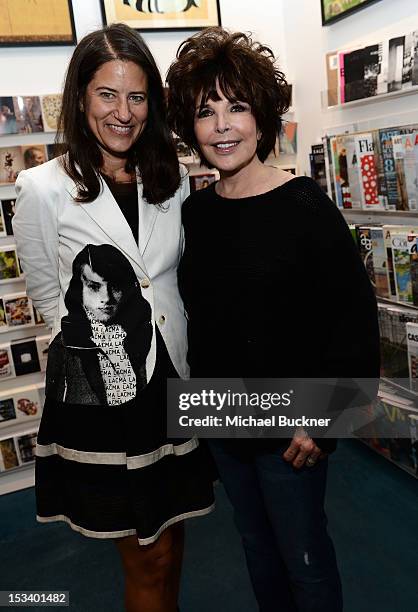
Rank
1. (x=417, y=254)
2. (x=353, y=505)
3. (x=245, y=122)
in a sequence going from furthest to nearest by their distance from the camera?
(x=353, y=505) < (x=417, y=254) < (x=245, y=122)

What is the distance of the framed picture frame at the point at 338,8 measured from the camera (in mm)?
2381

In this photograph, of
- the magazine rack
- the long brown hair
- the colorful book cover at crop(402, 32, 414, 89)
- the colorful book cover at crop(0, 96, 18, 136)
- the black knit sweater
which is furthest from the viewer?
the colorful book cover at crop(0, 96, 18, 136)

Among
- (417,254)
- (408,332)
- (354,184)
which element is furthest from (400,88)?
(408,332)

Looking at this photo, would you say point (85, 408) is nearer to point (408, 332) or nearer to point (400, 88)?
point (408, 332)

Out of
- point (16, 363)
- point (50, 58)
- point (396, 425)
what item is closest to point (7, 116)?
point (50, 58)

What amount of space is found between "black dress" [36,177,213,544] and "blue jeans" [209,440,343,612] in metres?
0.17

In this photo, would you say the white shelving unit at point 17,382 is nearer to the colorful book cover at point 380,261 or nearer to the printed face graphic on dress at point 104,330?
the printed face graphic on dress at point 104,330

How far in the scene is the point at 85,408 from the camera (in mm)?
1423

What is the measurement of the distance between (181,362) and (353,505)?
4.39 ft

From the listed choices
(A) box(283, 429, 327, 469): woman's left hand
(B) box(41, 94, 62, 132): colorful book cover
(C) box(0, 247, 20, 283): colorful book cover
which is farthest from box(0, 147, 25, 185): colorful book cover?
(A) box(283, 429, 327, 469): woman's left hand

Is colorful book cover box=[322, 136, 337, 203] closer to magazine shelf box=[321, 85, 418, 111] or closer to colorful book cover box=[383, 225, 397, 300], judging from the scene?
magazine shelf box=[321, 85, 418, 111]

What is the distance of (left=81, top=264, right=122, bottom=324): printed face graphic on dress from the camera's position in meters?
1.38

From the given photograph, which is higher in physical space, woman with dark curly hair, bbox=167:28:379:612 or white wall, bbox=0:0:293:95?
white wall, bbox=0:0:293:95

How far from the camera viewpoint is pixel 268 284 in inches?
49.7
